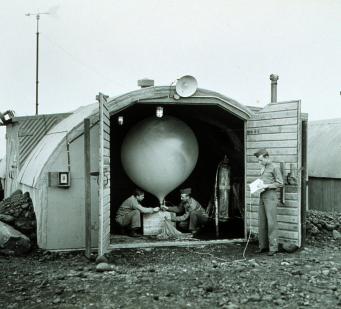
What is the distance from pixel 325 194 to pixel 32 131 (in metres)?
8.88

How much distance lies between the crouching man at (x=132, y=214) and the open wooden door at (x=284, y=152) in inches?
93.0

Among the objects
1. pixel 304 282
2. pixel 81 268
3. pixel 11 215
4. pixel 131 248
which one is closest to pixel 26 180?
pixel 11 215

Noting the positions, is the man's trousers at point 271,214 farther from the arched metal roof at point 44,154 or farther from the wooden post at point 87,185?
the arched metal roof at point 44,154

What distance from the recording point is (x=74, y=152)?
34.1ft

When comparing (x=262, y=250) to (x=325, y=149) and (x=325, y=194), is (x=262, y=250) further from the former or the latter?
(x=325, y=149)

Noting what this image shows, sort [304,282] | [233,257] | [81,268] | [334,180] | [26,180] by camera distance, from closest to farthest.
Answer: [304,282] → [81,268] → [233,257] → [26,180] → [334,180]

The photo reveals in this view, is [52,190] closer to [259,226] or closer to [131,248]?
[131,248]

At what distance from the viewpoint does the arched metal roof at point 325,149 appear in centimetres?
1648

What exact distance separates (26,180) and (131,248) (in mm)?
3263

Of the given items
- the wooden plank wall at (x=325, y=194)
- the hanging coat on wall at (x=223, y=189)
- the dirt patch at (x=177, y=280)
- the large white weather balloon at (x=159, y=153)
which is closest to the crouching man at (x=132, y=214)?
the large white weather balloon at (x=159, y=153)

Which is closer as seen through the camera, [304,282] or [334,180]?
[304,282]

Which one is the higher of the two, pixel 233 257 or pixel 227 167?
pixel 227 167

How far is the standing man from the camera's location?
32.1 ft

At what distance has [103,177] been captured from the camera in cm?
904
